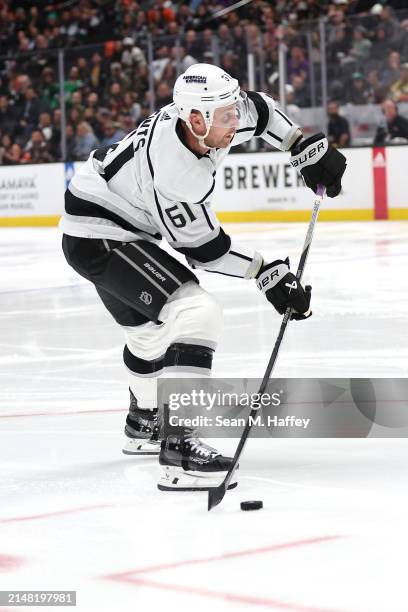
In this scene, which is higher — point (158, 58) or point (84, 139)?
point (158, 58)

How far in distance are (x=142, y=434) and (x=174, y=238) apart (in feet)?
2.55

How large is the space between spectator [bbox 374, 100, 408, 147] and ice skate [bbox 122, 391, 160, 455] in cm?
1042

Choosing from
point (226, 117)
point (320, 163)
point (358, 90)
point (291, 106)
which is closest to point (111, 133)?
point (291, 106)

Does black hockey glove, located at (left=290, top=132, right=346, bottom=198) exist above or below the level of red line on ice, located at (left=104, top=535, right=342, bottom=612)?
above

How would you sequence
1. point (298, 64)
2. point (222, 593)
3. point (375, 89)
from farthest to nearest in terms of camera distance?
1. point (298, 64)
2. point (375, 89)
3. point (222, 593)

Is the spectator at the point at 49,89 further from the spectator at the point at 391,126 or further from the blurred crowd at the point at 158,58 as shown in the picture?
the spectator at the point at 391,126

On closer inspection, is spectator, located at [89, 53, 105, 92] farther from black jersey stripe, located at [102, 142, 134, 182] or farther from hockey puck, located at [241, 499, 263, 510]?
hockey puck, located at [241, 499, 263, 510]

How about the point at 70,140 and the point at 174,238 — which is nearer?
the point at 174,238

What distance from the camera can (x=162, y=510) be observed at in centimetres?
321

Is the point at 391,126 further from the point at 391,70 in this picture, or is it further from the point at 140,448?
the point at 140,448

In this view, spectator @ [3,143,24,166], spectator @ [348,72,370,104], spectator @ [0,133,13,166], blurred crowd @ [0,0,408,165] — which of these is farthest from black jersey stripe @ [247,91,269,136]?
spectator @ [0,133,13,166]

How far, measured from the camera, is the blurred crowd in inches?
563

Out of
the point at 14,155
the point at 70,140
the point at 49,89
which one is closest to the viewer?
the point at 70,140

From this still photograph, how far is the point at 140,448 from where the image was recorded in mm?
3979
